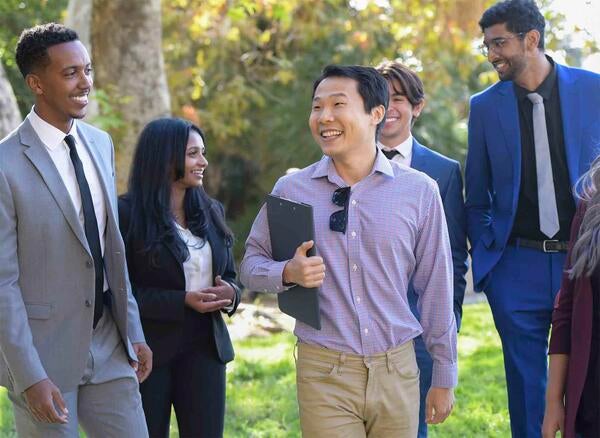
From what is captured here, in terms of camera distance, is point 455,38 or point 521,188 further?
point 455,38

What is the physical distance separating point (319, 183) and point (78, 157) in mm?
1036

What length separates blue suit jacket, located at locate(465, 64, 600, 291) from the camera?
5512 millimetres

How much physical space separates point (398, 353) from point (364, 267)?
1.27 feet

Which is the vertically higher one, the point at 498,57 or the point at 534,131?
the point at 498,57

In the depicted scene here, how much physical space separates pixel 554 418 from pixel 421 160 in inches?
85.1

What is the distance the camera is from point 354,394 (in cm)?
413

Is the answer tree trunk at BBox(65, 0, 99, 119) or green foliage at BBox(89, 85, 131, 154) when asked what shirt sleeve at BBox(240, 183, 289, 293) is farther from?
tree trunk at BBox(65, 0, 99, 119)

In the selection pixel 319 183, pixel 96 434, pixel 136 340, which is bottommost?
pixel 96 434

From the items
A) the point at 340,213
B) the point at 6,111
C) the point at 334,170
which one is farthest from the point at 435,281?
the point at 6,111

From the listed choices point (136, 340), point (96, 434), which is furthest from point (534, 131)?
point (96, 434)

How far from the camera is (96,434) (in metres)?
4.32

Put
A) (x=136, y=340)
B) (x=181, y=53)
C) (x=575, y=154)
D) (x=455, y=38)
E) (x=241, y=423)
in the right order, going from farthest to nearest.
Result: 1. (x=181, y=53)
2. (x=455, y=38)
3. (x=241, y=423)
4. (x=575, y=154)
5. (x=136, y=340)

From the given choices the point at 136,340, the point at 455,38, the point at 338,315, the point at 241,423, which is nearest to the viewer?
the point at 338,315

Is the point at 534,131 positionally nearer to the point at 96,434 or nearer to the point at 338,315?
the point at 338,315
